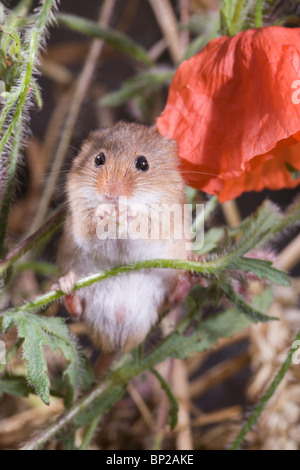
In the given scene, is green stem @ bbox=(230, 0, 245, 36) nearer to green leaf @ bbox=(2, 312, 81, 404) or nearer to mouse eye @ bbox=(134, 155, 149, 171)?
mouse eye @ bbox=(134, 155, 149, 171)

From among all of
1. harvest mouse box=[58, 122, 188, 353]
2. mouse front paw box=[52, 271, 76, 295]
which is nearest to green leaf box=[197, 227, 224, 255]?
harvest mouse box=[58, 122, 188, 353]

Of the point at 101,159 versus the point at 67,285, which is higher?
the point at 101,159

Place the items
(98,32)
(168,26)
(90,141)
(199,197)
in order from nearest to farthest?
(90,141) → (199,197) → (98,32) → (168,26)

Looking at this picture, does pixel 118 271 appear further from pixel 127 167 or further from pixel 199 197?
pixel 199 197

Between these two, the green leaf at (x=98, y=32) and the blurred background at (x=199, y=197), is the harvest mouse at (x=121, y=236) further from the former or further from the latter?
the green leaf at (x=98, y=32)

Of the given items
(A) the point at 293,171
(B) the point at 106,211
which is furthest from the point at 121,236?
(A) the point at 293,171

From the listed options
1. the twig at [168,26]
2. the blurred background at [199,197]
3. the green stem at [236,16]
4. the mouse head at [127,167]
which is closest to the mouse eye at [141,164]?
the mouse head at [127,167]

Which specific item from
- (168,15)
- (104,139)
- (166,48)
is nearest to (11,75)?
(104,139)
